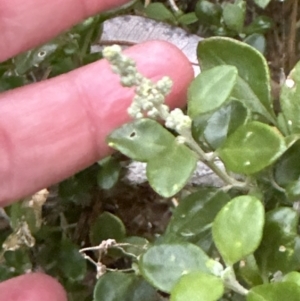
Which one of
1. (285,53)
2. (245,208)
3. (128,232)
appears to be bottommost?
(128,232)

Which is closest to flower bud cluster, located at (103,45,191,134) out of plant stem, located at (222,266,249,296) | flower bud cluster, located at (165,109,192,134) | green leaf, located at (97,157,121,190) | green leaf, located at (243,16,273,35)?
flower bud cluster, located at (165,109,192,134)

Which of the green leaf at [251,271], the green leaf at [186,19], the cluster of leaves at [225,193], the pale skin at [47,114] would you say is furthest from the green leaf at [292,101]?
the green leaf at [186,19]

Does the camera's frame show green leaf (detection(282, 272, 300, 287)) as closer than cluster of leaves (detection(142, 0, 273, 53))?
Yes

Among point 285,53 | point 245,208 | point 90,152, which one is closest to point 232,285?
point 245,208

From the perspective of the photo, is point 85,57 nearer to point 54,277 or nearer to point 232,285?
point 54,277

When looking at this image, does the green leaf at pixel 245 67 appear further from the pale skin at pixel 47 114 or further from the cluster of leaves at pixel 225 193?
the pale skin at pixel 47 114

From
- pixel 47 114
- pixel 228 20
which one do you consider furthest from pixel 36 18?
pixel 228 20

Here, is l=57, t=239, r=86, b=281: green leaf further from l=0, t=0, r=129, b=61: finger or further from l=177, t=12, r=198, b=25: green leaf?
l=177, t=12, r=198, b=25: green leaf
